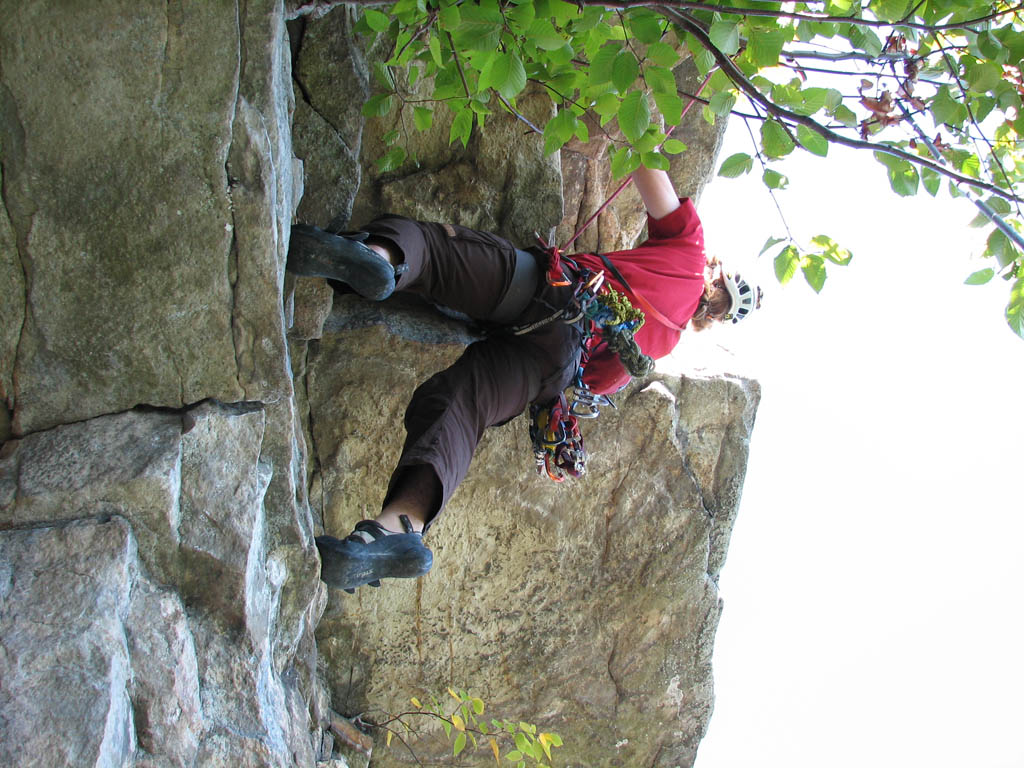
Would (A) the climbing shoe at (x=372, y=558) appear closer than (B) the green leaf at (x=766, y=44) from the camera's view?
No

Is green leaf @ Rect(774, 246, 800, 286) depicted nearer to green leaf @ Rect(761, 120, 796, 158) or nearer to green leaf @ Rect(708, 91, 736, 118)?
green leaf @ Rect(761, 120, 796, 158)

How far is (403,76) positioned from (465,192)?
616 millimetres

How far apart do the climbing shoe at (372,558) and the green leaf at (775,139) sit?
1.59 m

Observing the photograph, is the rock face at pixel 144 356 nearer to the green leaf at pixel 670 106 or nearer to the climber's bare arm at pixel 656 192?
the green leaf at pixel 670 106

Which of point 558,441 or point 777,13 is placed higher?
point 777,13

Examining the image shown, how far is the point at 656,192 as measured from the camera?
11.9ft

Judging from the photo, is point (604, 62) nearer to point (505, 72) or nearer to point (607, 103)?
point (505, 72)

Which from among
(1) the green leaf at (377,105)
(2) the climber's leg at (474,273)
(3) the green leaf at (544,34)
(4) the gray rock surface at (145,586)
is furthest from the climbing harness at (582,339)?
(4) the gray rock surface at (145,586)

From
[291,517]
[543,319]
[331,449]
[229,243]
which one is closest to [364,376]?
[331,449]

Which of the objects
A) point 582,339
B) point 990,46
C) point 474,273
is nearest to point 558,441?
point 582,339

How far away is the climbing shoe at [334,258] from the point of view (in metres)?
2.44

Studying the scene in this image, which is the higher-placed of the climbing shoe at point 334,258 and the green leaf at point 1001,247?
the green leaf at point 1001,247

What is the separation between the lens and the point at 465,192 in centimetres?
392

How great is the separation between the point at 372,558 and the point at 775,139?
1751mm
